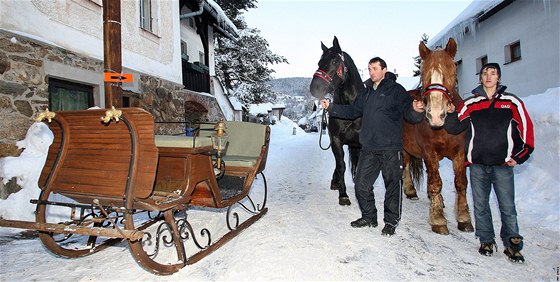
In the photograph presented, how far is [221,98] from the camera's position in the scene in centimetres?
1590

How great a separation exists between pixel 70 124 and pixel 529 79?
550 inches

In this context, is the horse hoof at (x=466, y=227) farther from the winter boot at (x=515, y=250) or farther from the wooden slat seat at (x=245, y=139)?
the wooden slat seat at (x=245, y=139)

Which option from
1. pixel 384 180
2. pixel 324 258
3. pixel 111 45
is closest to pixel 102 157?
pixel 111 45

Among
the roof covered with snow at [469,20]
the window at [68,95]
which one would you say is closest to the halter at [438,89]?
the window at [68,95]

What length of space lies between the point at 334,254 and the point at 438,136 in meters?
1.79

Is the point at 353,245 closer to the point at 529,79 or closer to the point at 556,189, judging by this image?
the point at 556,189

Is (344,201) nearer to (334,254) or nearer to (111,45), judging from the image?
(334,254)

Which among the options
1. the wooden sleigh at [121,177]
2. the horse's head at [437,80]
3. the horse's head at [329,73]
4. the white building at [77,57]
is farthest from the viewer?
the white building at [77,57]

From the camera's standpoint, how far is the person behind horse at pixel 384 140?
3596 millimetres

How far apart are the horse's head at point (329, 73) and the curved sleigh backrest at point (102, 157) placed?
109 inches

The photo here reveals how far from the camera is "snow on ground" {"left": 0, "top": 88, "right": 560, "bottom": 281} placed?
8.75 ft

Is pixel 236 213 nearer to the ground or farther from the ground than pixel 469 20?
nearer to the ground

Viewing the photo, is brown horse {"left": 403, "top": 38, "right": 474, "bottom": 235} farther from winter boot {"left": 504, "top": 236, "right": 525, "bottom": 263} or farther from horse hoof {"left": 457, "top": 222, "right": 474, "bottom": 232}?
winter boot {"left": 504, "top": 236, "right": 525, "bottom": 263}

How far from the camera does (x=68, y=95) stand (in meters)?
6.53
